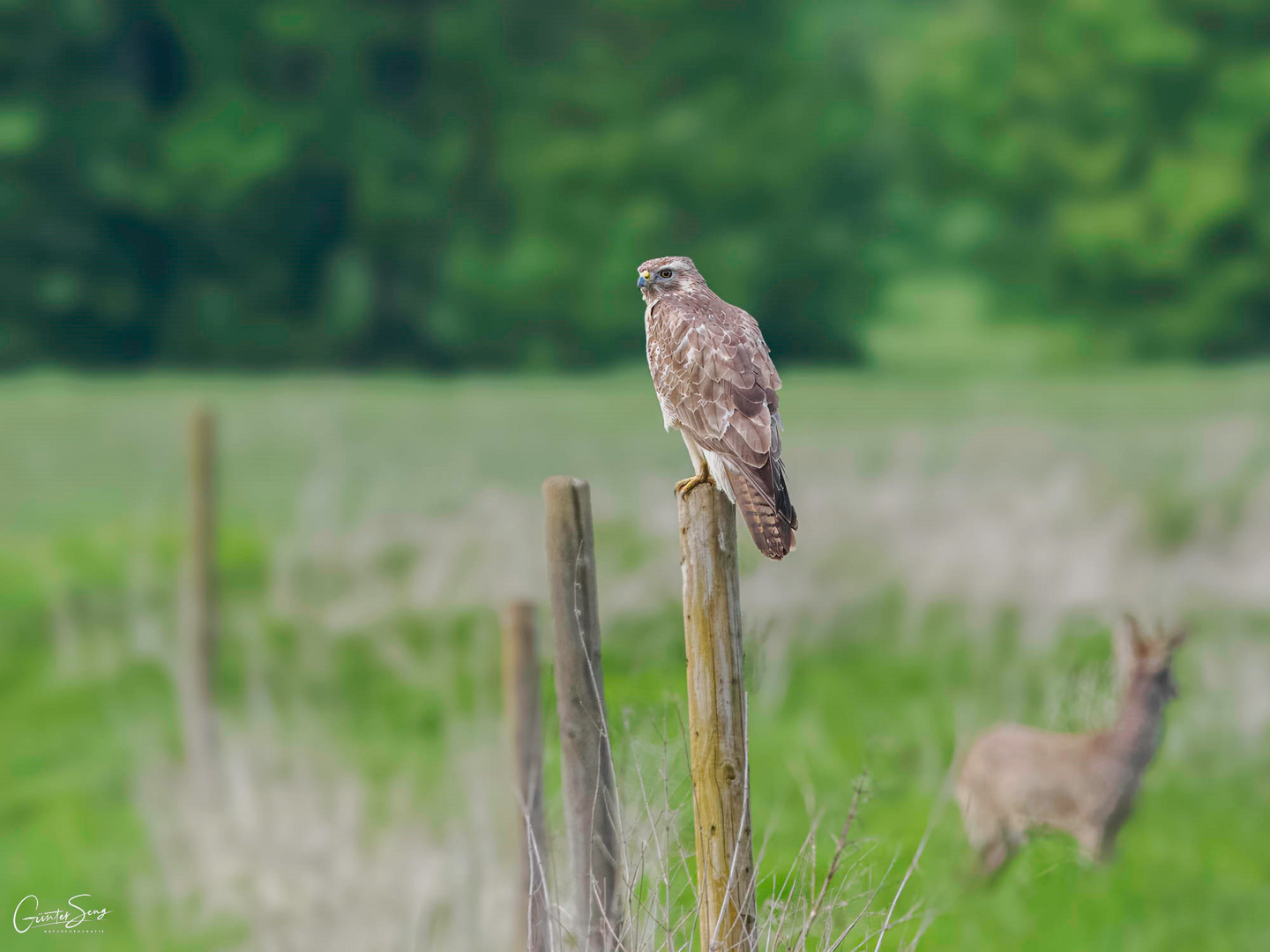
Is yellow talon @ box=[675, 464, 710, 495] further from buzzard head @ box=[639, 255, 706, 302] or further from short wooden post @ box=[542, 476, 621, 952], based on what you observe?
buzzard head @ box=[639, 255, 706, 302]

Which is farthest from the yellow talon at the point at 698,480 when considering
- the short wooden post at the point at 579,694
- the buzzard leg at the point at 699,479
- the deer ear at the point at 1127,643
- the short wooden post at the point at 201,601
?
the short wooden post at the point at 201,601

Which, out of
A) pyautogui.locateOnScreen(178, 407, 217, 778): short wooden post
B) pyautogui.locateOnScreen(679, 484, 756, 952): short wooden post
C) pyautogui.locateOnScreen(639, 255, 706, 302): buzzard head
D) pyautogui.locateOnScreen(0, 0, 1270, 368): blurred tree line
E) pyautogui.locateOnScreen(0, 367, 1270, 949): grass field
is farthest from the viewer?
pyautogui.locateOnScreen(0, 0, 1270, 368): blurred tree line

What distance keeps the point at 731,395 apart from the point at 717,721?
0.94m

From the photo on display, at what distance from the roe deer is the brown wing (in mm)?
2081

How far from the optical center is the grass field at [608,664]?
5.38 m

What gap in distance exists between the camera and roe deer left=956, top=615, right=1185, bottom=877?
4.95 metres

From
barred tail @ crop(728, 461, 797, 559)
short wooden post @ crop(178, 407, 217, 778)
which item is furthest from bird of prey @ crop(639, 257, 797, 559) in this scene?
short wooden post @ crop(178, 407, 217, 778)

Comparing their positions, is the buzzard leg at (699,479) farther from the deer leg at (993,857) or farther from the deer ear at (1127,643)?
the deer leg at (993,857)

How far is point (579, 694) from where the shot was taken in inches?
125

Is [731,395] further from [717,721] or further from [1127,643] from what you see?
[1127,643]

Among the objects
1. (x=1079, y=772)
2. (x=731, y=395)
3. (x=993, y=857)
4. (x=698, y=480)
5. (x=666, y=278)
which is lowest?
(x=993, y=857)

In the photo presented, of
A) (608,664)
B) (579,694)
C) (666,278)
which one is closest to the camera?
(579,694)

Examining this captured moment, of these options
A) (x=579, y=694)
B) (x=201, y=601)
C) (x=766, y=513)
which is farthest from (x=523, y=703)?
(x=201, y=601)

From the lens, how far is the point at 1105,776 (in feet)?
16.3
